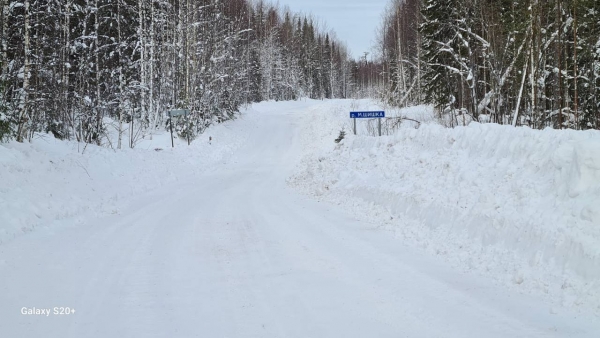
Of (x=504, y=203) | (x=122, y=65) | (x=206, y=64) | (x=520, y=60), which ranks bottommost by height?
(x=504, y=203)

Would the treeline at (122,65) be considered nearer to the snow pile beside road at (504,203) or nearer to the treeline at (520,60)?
the snow pile beside road at (504,203)

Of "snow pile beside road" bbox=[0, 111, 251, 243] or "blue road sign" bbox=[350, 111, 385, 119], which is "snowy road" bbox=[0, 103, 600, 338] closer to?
"snow pile beside road" bbox=[0, 111, 251, 243]

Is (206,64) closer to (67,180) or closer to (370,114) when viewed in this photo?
(370,114)

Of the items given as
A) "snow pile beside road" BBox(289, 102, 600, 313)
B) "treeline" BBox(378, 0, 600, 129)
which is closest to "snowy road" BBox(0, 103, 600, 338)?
"snow pile beside road" BBox(289, 102, 600, 313)

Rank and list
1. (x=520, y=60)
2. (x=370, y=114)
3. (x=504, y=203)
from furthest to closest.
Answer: (x=520, y=60)
(x=370, y=114)
(x=504, y=203)

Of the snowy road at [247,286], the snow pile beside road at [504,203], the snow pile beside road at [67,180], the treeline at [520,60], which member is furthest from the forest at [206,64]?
the snow pile beside road at [504,203]

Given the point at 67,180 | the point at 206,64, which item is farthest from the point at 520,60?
the point at 206,64

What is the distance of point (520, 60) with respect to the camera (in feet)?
57.3

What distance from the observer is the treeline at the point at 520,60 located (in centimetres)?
1518

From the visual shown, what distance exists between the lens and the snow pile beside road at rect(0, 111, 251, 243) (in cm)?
866

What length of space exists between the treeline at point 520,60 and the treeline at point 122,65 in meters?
14.4

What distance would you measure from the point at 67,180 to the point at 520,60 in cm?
1695

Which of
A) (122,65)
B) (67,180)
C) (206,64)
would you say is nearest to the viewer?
(67,180)

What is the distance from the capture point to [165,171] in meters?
17.1
